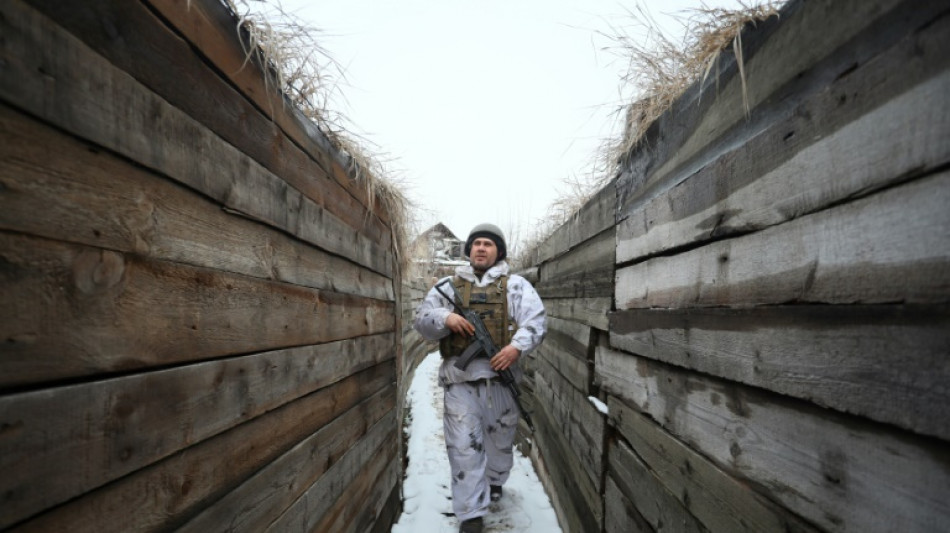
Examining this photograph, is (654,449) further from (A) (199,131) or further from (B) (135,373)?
(A) (199,131)

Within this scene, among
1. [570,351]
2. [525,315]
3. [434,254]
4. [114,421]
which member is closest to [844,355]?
[114,421]

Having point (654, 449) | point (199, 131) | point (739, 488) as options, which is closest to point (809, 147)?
Answer: point (739, 488)

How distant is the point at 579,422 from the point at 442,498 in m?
1.63

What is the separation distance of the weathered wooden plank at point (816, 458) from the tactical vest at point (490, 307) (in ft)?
6.92

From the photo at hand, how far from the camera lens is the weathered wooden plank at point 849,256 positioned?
664 mm

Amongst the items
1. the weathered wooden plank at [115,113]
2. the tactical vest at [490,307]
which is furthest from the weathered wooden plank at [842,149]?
the tactical vest at [490,307]

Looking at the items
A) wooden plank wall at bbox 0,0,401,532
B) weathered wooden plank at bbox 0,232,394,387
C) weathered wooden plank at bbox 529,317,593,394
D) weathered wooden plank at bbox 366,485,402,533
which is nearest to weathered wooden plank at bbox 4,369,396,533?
wooden plank wall at bbox 0,0,401,532

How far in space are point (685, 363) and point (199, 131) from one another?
1.67 m

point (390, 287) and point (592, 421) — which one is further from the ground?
point (390, 287)

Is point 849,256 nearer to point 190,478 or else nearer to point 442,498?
point 190,478

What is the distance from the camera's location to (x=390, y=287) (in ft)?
10.8

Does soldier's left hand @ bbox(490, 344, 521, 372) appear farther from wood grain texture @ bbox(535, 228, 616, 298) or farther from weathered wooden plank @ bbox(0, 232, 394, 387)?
weathered wooden plank @ bbox(0, 232, 394, 387)

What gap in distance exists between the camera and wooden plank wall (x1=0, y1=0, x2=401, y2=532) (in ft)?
2.23

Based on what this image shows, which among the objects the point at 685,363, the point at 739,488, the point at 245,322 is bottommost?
the point at 739,488
